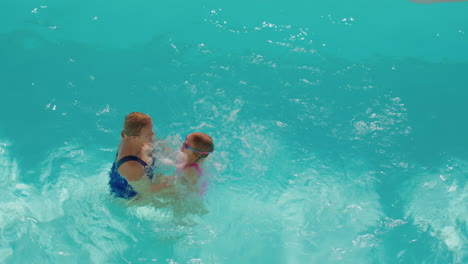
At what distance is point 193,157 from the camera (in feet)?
12.8

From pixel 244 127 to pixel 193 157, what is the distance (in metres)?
2.74

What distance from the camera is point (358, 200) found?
5809 mm

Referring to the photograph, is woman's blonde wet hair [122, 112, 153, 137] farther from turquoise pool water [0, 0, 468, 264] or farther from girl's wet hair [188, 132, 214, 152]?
turquoise pool water [0, 0, 468, 264]

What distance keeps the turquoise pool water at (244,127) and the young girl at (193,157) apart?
0.97 metres

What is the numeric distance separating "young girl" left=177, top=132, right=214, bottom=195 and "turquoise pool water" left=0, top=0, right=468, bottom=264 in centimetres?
97

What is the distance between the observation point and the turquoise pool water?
5246 millimetres

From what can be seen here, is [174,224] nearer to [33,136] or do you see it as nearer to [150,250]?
[150,250]

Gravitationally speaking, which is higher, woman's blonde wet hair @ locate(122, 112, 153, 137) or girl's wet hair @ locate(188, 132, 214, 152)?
girl's wet hair @ locate(188, 132, 214, 152)

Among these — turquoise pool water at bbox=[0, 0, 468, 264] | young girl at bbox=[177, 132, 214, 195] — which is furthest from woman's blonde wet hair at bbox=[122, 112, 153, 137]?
turquoise pool water at bbox=[0, 0, 468, 264]

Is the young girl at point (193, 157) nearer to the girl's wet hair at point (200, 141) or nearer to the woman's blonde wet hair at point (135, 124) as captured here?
the girl's wet hair at point (200, 141)

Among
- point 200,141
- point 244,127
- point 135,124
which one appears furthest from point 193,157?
point 244,127

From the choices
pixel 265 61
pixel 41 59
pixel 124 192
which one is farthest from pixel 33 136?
pixel 265 61

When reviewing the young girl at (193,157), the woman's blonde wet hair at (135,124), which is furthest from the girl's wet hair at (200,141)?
the woman's blonde wet hair at (135,124)

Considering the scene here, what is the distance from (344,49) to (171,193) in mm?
5775
